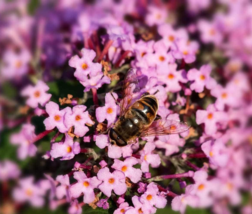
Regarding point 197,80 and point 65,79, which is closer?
point 197,80

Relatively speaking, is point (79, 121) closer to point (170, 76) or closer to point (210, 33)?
point (170, 76)

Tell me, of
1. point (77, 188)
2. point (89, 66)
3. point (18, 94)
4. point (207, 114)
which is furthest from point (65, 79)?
point (207, 114)

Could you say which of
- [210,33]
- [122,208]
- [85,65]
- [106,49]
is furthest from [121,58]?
[210,33]


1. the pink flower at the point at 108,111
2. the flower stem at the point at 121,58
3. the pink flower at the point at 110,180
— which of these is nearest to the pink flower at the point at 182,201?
the pink flower at the point at 110,180

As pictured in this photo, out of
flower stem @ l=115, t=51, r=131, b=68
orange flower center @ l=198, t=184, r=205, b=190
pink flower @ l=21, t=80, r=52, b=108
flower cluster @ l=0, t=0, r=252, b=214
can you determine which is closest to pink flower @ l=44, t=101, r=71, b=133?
flower cluster @ l=0, t=0, r=252, b=214

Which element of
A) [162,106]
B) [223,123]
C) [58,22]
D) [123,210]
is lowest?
[123,210]

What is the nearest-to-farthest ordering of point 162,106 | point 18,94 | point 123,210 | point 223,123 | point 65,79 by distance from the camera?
1. point 123,210
2. point 162,106
3. point 223,123
4. point 65,79
5. point 18,94

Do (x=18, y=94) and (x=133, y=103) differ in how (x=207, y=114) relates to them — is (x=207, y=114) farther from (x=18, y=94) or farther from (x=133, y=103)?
(x=18, y=94)
